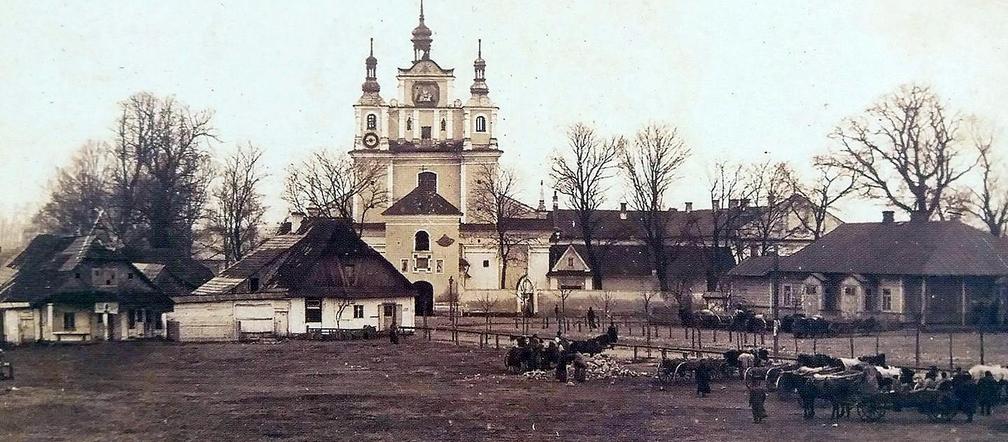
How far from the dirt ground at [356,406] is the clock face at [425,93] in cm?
1220

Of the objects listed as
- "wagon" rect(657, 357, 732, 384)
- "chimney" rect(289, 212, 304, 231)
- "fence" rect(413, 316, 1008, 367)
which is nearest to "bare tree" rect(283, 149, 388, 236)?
"chimney" rect(289, 212, 304, 231)

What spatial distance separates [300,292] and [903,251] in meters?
11.5

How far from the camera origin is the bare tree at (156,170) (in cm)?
1452

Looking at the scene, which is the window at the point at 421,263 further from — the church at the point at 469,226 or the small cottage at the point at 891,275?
the small cottage at the point at 891,275

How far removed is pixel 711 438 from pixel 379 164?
19.0m

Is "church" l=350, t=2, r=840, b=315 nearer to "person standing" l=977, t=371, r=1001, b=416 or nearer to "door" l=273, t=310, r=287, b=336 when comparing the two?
"door" l=273, t=310, r=287, b=336

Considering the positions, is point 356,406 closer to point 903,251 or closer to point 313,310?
point 313,310

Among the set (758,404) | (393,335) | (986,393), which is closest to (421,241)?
(393,335)

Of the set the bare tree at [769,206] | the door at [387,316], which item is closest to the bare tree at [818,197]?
the bare tree at [769,206]

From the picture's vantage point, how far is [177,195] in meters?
16.1

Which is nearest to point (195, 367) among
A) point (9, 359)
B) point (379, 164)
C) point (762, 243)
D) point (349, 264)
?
point (9, 359)

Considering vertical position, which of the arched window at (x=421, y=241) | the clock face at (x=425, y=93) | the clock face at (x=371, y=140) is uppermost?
the clock face at (x=425, y=93)

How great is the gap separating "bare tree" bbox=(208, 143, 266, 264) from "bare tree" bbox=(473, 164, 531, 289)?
694 cm

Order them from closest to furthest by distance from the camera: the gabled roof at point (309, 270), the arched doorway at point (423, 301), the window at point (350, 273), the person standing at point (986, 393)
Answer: the person standing at point (986, 393), the gabled roof at point (309, 270), the window at point (350, 273), the arched doorway at point (423, 301)
